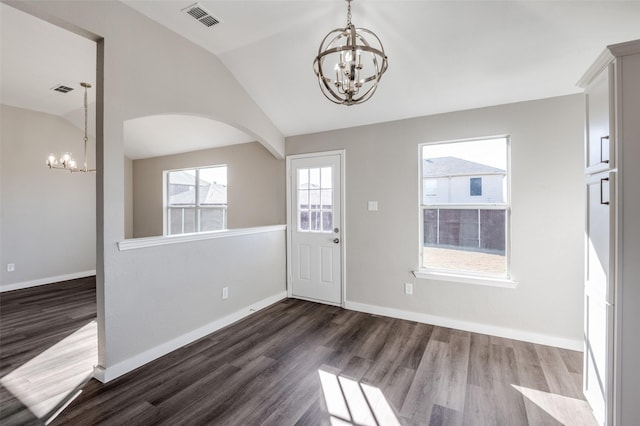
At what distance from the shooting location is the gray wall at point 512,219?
108 inches

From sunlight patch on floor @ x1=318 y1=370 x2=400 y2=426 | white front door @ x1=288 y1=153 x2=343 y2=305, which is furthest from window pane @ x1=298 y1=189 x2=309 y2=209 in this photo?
sunlight patch on floor @ x1=318 y1=370 x2=400 y2=426

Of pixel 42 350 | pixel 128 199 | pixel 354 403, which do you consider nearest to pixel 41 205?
pixel 128 199

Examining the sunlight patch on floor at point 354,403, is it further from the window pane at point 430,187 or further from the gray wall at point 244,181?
the gray wall at point 244,181

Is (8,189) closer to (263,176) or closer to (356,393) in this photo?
(263,176)

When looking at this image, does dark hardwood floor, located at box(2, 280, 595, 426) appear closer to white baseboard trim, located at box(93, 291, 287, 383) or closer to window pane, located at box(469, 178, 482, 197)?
white baseboard trim, located at box(93, 291, 287, 383)

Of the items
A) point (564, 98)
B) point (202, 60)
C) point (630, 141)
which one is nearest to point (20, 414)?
point (202, 60)

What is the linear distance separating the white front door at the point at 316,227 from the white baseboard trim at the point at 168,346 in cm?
67

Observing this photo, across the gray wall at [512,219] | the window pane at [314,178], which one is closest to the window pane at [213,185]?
the window pane at [314,178]

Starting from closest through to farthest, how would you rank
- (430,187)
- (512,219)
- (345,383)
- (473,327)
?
(345,383), (512,219), (473,327), (430,187)

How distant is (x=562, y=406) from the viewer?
6.41 ft

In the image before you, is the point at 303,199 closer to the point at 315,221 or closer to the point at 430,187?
the point at 315,221

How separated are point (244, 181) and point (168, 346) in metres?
2.78

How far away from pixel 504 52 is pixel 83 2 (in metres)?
3.29

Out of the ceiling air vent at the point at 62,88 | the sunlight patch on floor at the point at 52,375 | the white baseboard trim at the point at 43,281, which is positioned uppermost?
the ceiling air vent at the point at 62,88
